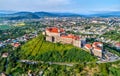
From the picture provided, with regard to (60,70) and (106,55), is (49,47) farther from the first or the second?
(106,55)

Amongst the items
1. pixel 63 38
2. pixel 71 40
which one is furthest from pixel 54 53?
pixel 71 40

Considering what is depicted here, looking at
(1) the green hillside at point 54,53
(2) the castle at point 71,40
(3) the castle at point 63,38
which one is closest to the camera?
(1) the green hillside at point 54,53

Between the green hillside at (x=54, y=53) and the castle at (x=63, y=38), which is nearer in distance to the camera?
the green hillside at (x=54, y=53)

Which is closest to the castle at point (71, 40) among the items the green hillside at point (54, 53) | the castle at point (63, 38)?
the castle at point (63, 38)

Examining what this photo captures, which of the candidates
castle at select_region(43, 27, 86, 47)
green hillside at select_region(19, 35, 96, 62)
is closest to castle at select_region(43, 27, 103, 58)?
castle at select_region(43, 27, 86, 47)

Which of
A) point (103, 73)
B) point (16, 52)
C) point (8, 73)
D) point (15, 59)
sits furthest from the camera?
point (16, 52)

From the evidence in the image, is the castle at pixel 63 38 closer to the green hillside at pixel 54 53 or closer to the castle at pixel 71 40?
the castle at pixel 71 40

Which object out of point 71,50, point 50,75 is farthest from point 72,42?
point 50,75

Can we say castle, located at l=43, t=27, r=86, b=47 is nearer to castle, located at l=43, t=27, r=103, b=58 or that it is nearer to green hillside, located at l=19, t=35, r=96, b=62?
castle, located at l=43, t=27, r=103, b=58
